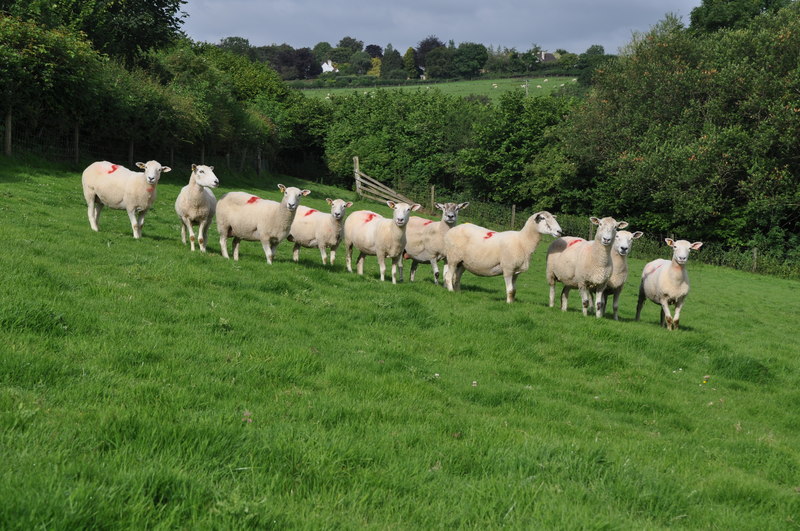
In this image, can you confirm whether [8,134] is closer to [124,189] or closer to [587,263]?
[124,189]

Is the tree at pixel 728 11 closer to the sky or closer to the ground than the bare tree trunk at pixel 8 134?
closer to the sky

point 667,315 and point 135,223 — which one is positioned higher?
point 135,223

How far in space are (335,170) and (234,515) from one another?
186ft

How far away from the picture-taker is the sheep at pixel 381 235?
14805 millimetres

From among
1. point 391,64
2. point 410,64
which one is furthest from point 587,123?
point 391,64

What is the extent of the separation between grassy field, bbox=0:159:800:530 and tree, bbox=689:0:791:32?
42.4 meters

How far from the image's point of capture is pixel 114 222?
1772cm

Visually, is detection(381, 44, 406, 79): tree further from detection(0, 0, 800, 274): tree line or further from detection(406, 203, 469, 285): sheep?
detection(406, 203, 469, 285): sheep

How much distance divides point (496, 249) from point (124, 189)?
29.4ft

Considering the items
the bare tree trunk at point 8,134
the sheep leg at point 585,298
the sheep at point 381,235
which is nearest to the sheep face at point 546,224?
the sheep leg at point 585,298

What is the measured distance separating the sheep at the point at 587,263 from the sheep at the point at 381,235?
12.1 feet

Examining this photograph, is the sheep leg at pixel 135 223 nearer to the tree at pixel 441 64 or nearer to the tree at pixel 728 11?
the tree at pixel 728 11

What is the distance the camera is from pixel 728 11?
44.7 meters

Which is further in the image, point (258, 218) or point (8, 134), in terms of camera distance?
point (8, 134)
